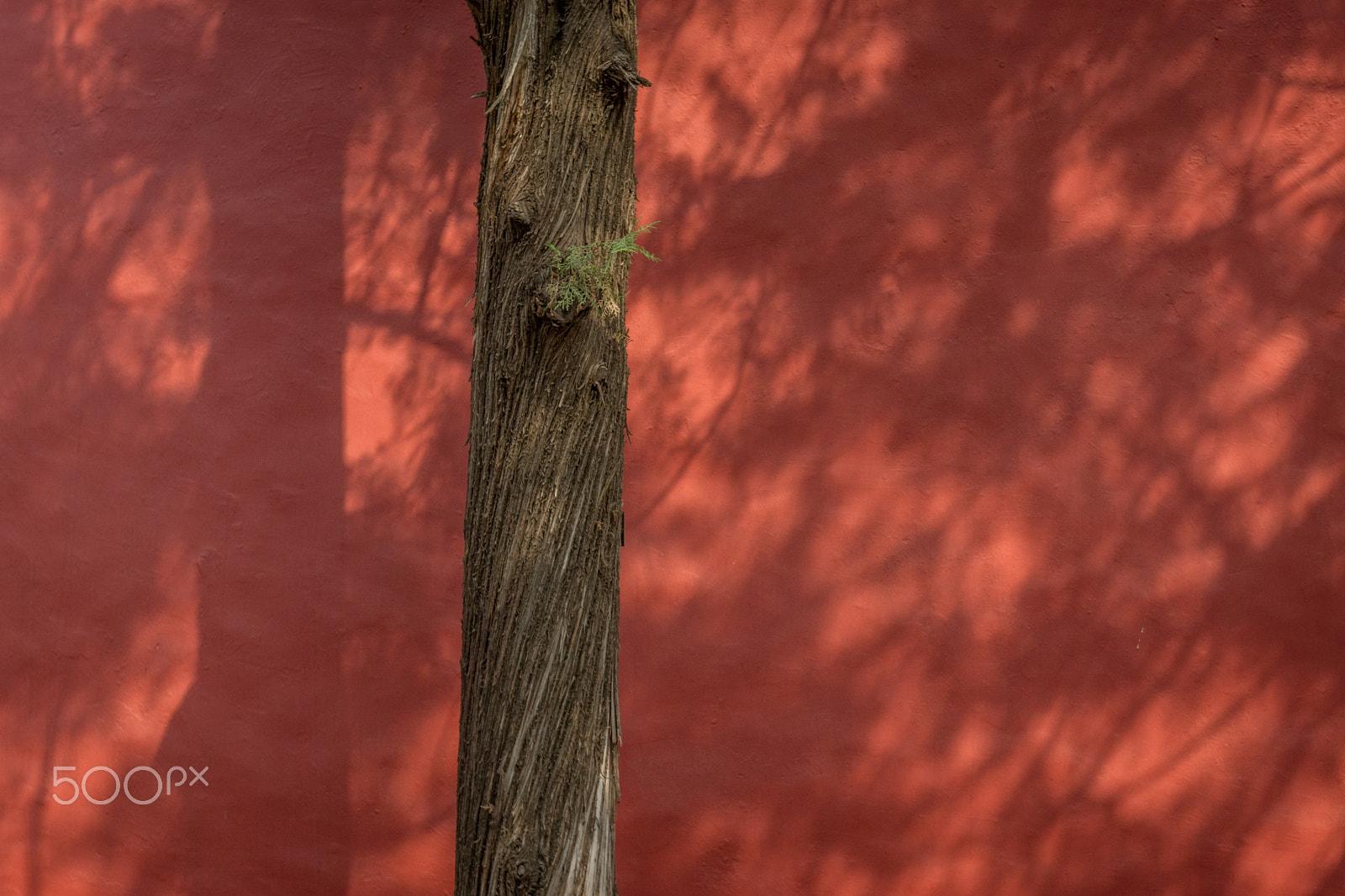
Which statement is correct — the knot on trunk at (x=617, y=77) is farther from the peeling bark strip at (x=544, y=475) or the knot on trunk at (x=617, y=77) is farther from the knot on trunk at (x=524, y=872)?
the knot on trunk at (x=524, y=872)

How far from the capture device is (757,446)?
3.49m

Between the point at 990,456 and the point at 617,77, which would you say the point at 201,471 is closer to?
the point at 617,77

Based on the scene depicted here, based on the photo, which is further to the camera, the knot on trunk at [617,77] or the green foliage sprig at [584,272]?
the knot on trunk at [617,77]

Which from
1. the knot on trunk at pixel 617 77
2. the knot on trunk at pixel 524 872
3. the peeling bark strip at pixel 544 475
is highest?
the knot on trunk at pixel 617 77

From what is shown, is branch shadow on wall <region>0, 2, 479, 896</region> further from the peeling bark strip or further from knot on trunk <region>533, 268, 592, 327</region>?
knot on trunk <region>533, 268, 592, 327</region>

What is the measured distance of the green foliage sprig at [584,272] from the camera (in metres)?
2.07

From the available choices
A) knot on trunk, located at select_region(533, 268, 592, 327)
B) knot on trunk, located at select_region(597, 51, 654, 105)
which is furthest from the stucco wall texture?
knot on trunk, located at select_region(533, 268, 592, 327)

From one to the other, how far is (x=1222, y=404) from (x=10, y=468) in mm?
4384

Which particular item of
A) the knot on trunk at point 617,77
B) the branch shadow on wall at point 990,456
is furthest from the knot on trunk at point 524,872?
the knot on trunk at point 617,77

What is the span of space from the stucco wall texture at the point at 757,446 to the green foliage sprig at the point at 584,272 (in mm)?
1402

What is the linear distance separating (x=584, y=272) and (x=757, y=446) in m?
1.52

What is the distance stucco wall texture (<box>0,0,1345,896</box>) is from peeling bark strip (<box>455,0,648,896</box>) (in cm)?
137

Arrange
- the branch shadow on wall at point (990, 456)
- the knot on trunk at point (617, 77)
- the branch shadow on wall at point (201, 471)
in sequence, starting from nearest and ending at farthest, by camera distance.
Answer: the knot on trunk at point (617, 77) → the branch shadow on wall at point (990, 456) → the branch shadow on wall at point (201, 471)

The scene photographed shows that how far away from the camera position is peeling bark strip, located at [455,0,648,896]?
6.66ft
